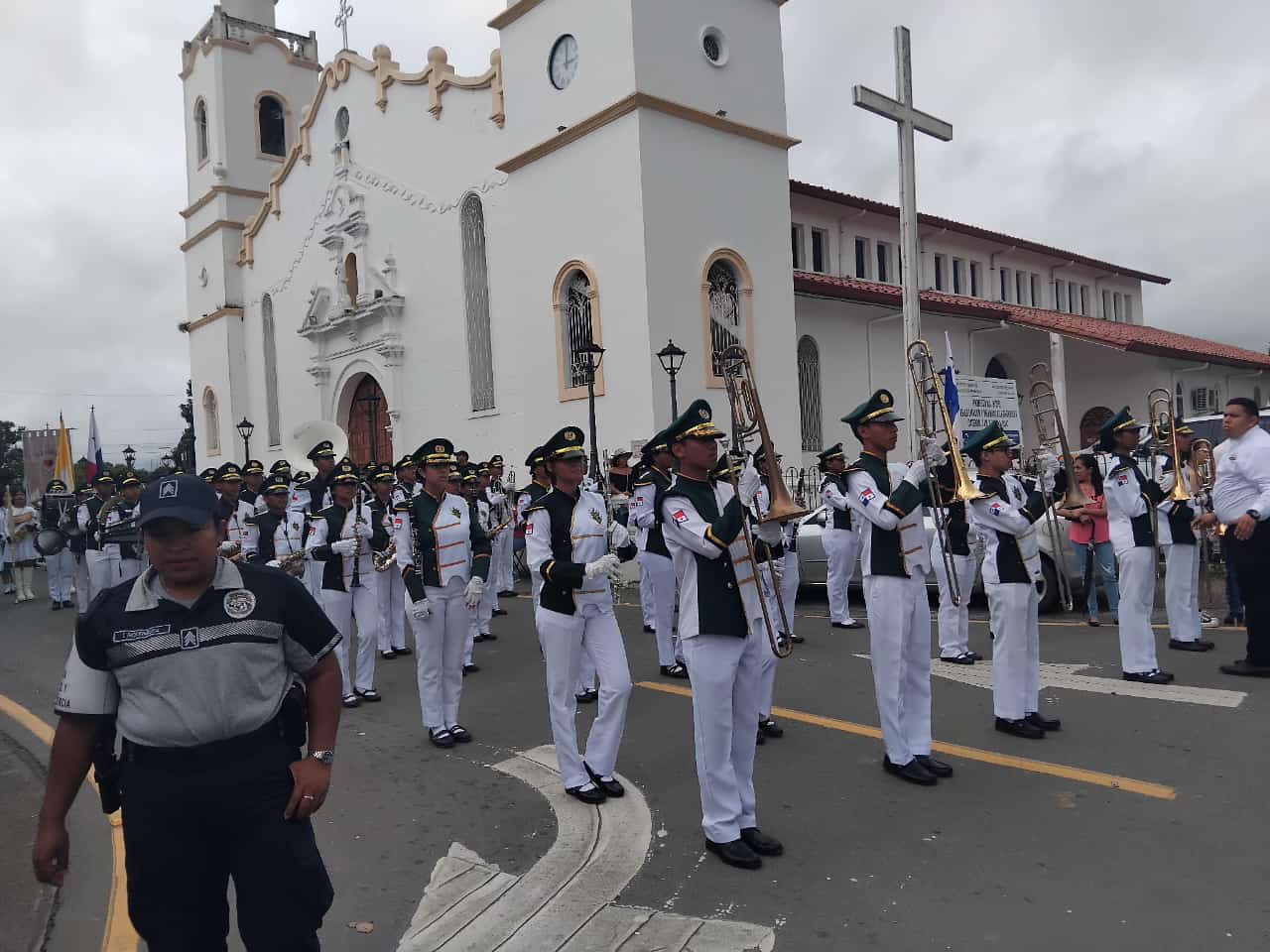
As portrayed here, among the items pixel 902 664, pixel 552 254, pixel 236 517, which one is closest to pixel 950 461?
pixel 902 664

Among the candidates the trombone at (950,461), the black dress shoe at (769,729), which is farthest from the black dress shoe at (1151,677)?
the black dress shoe at (769,729)

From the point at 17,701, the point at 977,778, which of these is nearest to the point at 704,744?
the point at 977,778

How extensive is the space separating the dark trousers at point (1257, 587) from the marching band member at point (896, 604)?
3.57 m

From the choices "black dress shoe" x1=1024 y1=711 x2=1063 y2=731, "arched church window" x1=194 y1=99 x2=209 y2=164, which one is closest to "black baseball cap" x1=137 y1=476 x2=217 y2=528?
"black dress shoe" x1=1024 y1=711 x2=1063 y2=731

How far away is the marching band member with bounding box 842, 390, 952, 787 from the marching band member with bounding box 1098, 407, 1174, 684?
109 inches

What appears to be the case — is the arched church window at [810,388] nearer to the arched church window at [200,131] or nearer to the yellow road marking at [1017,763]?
the yellow road marking at [1017,763]

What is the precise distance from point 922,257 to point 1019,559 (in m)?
24.7

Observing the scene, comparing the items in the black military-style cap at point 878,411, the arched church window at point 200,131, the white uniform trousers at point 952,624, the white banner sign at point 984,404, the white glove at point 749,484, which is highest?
the arched church window at point 200,131

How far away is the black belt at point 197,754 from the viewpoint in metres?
2.68

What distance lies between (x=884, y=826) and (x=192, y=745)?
3.40 metres

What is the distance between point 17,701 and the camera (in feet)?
29.1

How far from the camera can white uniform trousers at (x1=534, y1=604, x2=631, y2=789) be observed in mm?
5340

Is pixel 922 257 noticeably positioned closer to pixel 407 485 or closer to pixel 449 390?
pixel 449 390

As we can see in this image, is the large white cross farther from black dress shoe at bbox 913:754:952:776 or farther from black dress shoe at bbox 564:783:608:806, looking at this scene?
black dress shoe at bbox 564:783:608:806
